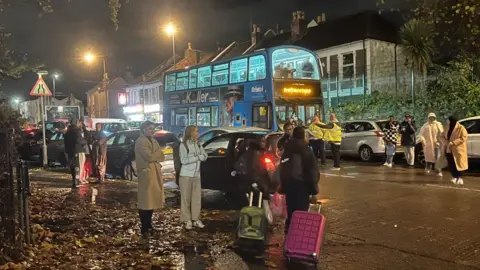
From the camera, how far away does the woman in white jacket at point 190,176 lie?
7.39 m

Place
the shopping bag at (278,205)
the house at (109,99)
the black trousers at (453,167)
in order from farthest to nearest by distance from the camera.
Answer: the house at (109,99) < the black trousers at (453,167) < the shopping bag at (278,205)

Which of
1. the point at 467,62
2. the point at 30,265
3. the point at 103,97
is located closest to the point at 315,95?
the point at 467,62

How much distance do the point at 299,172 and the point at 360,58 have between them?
2668cm

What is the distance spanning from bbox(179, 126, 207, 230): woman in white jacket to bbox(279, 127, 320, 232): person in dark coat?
155 cm

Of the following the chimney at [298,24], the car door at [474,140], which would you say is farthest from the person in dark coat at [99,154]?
the chimney at [298,24]

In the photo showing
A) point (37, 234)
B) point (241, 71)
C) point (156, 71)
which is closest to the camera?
point (37, 234)

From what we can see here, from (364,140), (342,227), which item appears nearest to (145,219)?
(342,227)

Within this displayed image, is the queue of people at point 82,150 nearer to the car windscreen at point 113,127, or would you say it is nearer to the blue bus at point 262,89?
the blue bus at point 262,89

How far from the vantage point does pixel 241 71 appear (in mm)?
18250

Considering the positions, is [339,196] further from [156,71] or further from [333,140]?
[156,71]

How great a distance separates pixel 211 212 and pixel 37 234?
3301mm

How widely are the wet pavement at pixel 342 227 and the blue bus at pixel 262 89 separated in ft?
17.4

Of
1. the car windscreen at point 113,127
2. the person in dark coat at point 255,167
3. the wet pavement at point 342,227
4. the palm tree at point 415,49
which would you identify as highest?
the palm tree at point 415,49

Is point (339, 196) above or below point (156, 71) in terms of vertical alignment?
below
